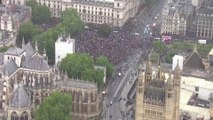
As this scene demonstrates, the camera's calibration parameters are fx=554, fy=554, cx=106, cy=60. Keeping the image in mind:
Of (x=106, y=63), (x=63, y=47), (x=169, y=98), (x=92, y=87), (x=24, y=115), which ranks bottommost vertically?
(x=24, y=115)

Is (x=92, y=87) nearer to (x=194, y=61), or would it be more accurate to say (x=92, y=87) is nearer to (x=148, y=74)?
(x=148, y=74)

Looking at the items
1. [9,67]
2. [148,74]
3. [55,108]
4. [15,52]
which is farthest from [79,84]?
[148,74]

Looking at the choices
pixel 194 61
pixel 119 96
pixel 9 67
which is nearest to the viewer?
pixel 9 67

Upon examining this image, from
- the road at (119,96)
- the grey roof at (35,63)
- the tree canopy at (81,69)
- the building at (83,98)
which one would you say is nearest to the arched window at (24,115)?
the grey roof at (35,63)

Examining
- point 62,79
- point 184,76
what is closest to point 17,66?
point 62,79

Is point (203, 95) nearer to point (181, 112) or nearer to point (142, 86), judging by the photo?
point (181, 112)

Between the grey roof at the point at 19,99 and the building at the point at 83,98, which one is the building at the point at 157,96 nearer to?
the building at the point at 83,98

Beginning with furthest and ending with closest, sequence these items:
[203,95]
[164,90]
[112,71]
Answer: [112,71], [203,95], [164,90]
